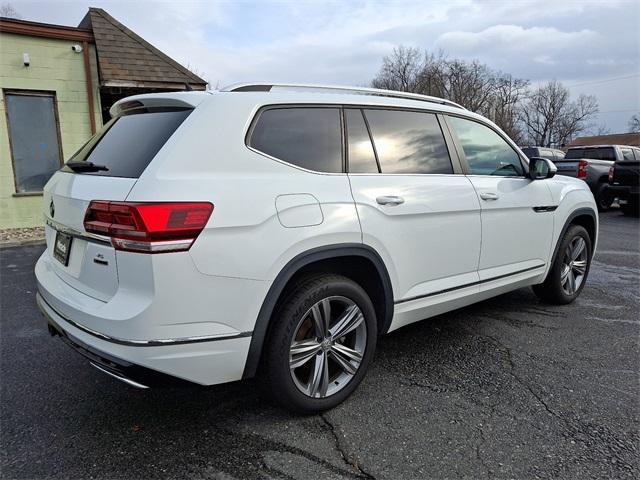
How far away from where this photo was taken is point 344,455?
2.39 meters

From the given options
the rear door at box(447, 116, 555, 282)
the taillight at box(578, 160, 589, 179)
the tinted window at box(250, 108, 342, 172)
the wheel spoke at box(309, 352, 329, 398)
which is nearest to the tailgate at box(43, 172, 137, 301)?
the tinted window at box(250, 108, 342, 172)

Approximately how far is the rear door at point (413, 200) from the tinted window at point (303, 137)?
0.12 m

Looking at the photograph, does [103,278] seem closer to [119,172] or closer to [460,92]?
[119,172]

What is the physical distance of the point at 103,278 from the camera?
7.47 feet

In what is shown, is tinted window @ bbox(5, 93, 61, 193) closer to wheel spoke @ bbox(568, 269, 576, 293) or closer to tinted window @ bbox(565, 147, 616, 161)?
wheel spoke @ bbox(568, 269, 576, 293)

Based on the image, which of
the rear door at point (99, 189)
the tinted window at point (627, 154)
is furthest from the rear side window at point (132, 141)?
the tinted window at point (627, 154)

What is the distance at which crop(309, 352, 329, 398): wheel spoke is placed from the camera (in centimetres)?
270

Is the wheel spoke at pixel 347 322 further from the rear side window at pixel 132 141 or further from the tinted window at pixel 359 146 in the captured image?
the rear side window at pixel 132 141

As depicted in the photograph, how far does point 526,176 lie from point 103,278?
11.0 ft

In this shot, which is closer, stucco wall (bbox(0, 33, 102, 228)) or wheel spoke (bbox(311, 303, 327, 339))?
wheel spoke (bbox(311, 303, 327, 339))

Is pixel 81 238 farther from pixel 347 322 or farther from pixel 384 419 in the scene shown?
pixel 384 419

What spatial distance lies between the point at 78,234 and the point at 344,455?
1.75 m

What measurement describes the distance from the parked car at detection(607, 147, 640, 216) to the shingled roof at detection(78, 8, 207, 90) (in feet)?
36.5

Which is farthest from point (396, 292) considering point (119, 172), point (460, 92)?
point (460, 92)
